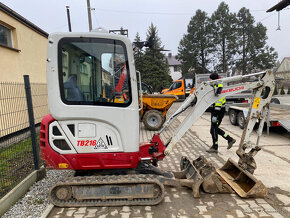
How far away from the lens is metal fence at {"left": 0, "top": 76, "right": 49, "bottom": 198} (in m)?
3.49

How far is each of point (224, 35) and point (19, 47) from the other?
33.3 metres

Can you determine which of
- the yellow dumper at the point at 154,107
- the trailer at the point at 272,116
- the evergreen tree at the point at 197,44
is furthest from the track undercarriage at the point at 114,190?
the evergreen tree at the point at 197,44

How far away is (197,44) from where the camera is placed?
35781 mm

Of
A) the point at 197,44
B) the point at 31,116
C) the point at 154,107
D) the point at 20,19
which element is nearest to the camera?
the point at 31,116

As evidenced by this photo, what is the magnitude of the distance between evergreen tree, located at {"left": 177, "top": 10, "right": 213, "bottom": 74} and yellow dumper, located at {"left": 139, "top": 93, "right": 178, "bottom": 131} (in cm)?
2873

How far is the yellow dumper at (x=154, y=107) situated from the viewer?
870 cm

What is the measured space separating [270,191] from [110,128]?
2924 millimetres

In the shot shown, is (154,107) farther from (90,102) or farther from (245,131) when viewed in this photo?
(90,102)

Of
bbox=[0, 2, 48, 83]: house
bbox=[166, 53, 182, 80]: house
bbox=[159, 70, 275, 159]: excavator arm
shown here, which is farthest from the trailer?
bbox=[166, 53, 182, 80]: house

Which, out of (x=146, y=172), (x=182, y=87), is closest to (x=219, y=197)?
(x=146, y=172)

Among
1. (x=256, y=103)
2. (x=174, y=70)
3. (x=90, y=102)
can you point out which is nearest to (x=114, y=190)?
(x=90, y=102)

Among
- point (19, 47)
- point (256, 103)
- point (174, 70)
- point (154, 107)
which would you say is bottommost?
point (154, 107)

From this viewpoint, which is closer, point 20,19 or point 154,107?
point 20,19

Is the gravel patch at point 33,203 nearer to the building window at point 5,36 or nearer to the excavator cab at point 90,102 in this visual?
the excavator cab at point 90,102
